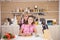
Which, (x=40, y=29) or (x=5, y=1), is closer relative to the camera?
(x=40, y=29)

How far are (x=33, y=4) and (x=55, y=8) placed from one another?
2.70 ft

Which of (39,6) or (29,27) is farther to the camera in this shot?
(39,6)

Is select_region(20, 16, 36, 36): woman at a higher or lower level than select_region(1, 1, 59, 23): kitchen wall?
lower

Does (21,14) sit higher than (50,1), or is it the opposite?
(50,1)

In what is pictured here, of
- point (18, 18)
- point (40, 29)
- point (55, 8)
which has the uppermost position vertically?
point (55, 8)

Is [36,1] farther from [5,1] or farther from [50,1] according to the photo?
[5,1]

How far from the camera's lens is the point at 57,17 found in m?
5.38

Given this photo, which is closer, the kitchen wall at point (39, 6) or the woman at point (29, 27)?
the woman at point (29, 27)

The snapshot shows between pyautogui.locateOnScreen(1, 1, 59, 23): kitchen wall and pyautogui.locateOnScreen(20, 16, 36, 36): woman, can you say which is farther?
pyautogui.locateOnScreen(1, 1, 59, 23): kitchen wall

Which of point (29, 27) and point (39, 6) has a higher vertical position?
point (39, 6)

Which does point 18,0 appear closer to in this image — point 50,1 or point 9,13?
point 9,13

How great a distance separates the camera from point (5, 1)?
540cm

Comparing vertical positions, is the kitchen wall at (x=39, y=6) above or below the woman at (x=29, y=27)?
above

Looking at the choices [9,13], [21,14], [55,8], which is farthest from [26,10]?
[55,8]
